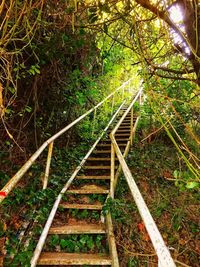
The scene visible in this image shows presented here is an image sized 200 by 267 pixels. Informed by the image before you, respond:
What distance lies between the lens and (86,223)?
376 cm

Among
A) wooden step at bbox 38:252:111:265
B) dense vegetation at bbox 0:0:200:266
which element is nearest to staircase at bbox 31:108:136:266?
wooden step at bbox 38:252:111:265

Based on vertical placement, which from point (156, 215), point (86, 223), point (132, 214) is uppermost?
point (86, 223)

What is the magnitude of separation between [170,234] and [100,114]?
17.2 feet

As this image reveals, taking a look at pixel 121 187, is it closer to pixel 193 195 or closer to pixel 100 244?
pixel 193 195

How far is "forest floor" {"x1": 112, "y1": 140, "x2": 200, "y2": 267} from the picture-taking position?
146 inches

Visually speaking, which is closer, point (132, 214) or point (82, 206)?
point (82, 206)

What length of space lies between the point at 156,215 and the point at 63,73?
3.11 meters

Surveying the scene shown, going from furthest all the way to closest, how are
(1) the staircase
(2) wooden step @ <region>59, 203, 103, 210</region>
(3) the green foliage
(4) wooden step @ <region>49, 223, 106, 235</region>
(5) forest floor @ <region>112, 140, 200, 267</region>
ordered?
1. (2) wooden step @ <region>59, 203, 103, 210</region>
2. (5) forest floor @ <region>112, 140, 200, 267</region>
3. (4) wooden step @ <region>49, 223, 106, 235</region>
4. (3) the green foliage
5. (1) the staircase

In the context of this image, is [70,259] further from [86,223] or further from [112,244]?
[86,223]

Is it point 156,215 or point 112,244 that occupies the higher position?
point 112,244

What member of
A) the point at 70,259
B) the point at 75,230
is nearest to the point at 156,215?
the point at 75,230

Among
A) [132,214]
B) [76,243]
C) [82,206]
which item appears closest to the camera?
[76,243]

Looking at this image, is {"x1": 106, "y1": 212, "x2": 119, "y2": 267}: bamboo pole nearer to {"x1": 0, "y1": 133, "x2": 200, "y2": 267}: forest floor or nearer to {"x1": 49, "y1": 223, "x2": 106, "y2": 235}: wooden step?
{"x1": 49, "y1": 223, "x2": 106, "y2": 235}: wooden step

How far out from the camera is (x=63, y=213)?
12.9ft
